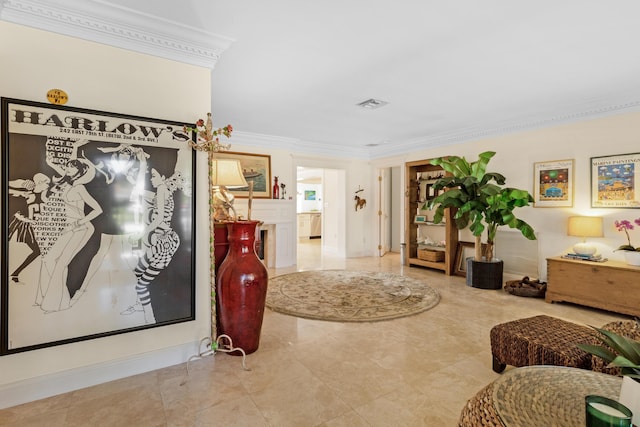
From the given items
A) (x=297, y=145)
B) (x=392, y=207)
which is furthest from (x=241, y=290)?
(x=392, y=207)

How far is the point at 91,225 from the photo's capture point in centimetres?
221

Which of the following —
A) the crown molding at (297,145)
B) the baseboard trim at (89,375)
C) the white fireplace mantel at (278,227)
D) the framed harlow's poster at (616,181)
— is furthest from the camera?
the white fireplace mantel at (278,227)

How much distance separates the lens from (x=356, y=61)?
299cm

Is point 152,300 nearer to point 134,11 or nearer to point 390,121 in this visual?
point 134,11

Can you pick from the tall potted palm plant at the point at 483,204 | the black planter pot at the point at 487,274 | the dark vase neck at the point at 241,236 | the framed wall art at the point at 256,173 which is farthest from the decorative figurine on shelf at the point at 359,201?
the dark vase neck at the point at 241,236

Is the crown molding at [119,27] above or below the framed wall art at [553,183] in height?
above

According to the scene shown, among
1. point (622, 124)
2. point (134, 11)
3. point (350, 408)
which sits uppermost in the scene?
point (134, 11)

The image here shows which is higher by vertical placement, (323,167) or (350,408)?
(323,167)

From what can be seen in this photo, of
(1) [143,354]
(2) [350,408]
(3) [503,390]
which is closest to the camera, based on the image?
(3) [503,390]

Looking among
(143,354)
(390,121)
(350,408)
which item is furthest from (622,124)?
(143,354)

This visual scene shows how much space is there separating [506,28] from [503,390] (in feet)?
8.13

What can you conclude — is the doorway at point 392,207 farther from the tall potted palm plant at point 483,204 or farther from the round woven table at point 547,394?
the round woven table at point 547,394

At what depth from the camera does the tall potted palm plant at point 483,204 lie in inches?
182

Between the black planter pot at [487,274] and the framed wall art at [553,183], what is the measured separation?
1.12 metres
